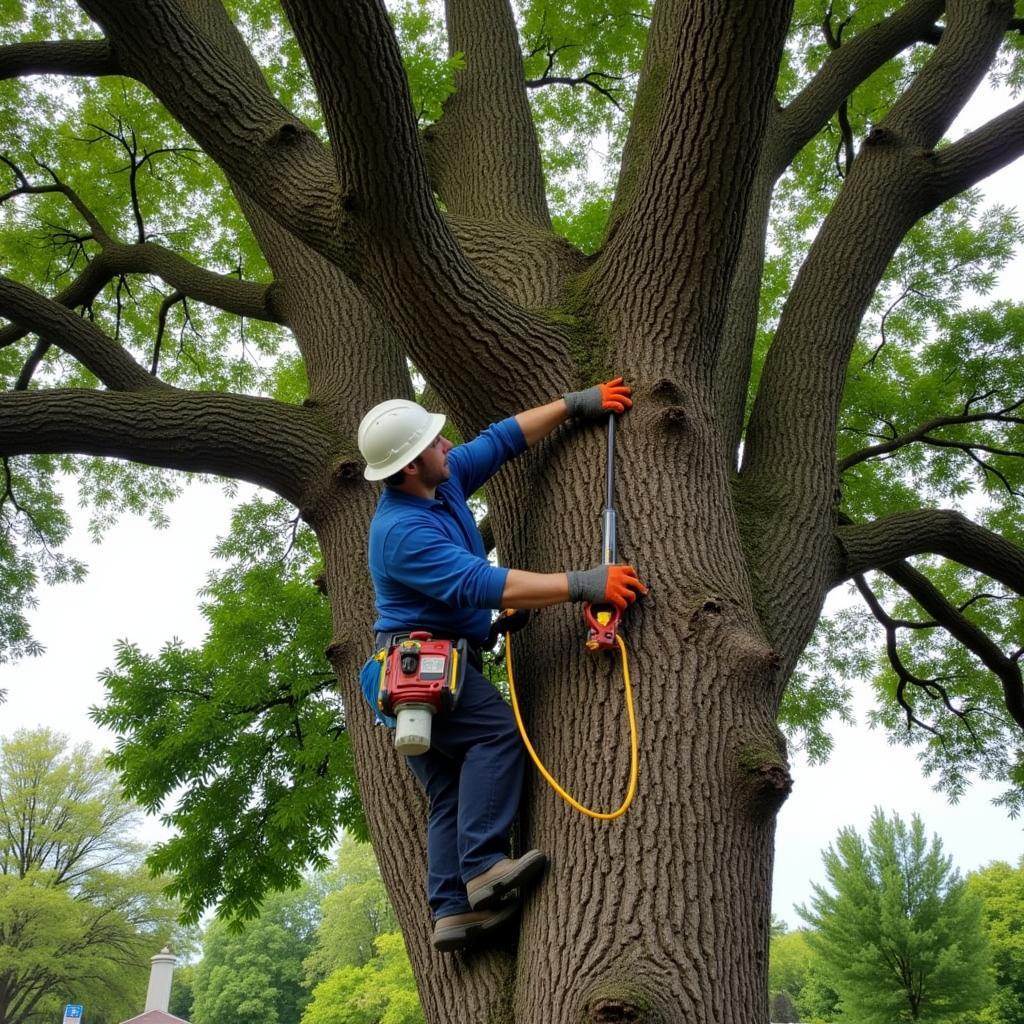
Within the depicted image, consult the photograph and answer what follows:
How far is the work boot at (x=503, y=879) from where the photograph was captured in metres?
2.26

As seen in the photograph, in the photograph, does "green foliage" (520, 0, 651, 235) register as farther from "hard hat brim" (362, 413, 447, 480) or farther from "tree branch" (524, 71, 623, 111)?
"hard hat brim" (362, 413, 447, 480)

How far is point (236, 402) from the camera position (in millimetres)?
3771

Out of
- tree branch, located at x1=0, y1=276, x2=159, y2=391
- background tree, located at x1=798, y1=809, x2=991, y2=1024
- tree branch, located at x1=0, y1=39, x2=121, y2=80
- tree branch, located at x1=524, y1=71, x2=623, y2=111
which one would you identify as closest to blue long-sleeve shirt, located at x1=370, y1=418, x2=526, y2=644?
tree branch, located at x1=0, y1=276, x2=159, y2=391

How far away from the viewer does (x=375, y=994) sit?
81.2ft

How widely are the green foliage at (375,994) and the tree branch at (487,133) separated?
2294 centimetres

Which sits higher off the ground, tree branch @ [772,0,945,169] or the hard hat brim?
tree branch @ [772,0,945,169]

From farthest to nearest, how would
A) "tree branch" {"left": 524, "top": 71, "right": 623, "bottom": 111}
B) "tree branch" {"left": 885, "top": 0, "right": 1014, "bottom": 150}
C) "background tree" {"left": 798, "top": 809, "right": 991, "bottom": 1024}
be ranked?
"background tree" {"left": 798, "top": 809, "right": 991, "bottom": 1024}, "tree branch" {"left": 524, "top": 71, "right": 623, "bottom": 111}, "tree branch" {"left": 885, "top": 0, "right": 1014, "bottom": 150}

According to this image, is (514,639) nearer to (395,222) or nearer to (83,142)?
(395,222)

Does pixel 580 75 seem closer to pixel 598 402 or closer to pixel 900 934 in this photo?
pixel 598 402

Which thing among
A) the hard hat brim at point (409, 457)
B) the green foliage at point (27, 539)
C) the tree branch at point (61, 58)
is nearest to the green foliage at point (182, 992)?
the green foliage at point (27, 539)

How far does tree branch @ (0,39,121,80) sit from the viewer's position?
4727mm

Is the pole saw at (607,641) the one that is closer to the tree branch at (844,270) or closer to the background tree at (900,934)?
the tree branch at (844,270)

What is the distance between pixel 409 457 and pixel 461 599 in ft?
1.94

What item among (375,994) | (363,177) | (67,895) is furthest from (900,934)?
(67,895)
